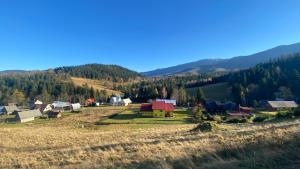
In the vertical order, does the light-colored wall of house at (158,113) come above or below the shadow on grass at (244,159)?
below

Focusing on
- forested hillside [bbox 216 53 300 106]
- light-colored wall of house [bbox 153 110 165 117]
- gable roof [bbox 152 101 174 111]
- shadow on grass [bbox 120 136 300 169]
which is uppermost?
forested hillside [bbox 216 53 300 106]

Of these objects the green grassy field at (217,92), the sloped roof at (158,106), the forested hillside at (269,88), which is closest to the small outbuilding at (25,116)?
the sloped roof at (158,106)

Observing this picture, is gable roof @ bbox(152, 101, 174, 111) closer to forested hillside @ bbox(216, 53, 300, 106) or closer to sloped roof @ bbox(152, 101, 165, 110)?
sloped roof @ bbox(152, 101, 165, 110)

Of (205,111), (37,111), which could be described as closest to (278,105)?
(205,111)

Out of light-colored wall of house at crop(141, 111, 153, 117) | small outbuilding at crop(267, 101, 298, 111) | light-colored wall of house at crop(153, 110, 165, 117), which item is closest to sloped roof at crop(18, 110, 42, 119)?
light-colored wall of house at crop(141, 111, 153, 117)

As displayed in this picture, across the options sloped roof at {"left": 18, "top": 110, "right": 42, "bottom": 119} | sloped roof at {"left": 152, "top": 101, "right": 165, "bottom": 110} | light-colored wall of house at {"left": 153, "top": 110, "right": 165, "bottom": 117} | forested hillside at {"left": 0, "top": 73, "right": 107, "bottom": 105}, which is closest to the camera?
light-colored wall of house at {"left": 153, "top": 110, "right": 165, "bottom": 117}

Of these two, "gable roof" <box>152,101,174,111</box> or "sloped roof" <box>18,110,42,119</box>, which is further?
"sloped roof" <box>18,110,42,119</box>

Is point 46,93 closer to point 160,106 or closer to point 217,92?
point 217,92

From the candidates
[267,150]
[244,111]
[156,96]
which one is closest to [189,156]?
[267,150]

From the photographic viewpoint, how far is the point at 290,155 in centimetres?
1075

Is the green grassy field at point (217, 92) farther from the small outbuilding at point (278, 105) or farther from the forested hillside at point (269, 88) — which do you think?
the small outbuilding at point (278, 105)

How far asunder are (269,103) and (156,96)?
58.5m

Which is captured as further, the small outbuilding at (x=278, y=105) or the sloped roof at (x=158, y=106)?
the small outbuilding at (x=278, y=105)

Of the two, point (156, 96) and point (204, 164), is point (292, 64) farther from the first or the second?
point (204, 164)
